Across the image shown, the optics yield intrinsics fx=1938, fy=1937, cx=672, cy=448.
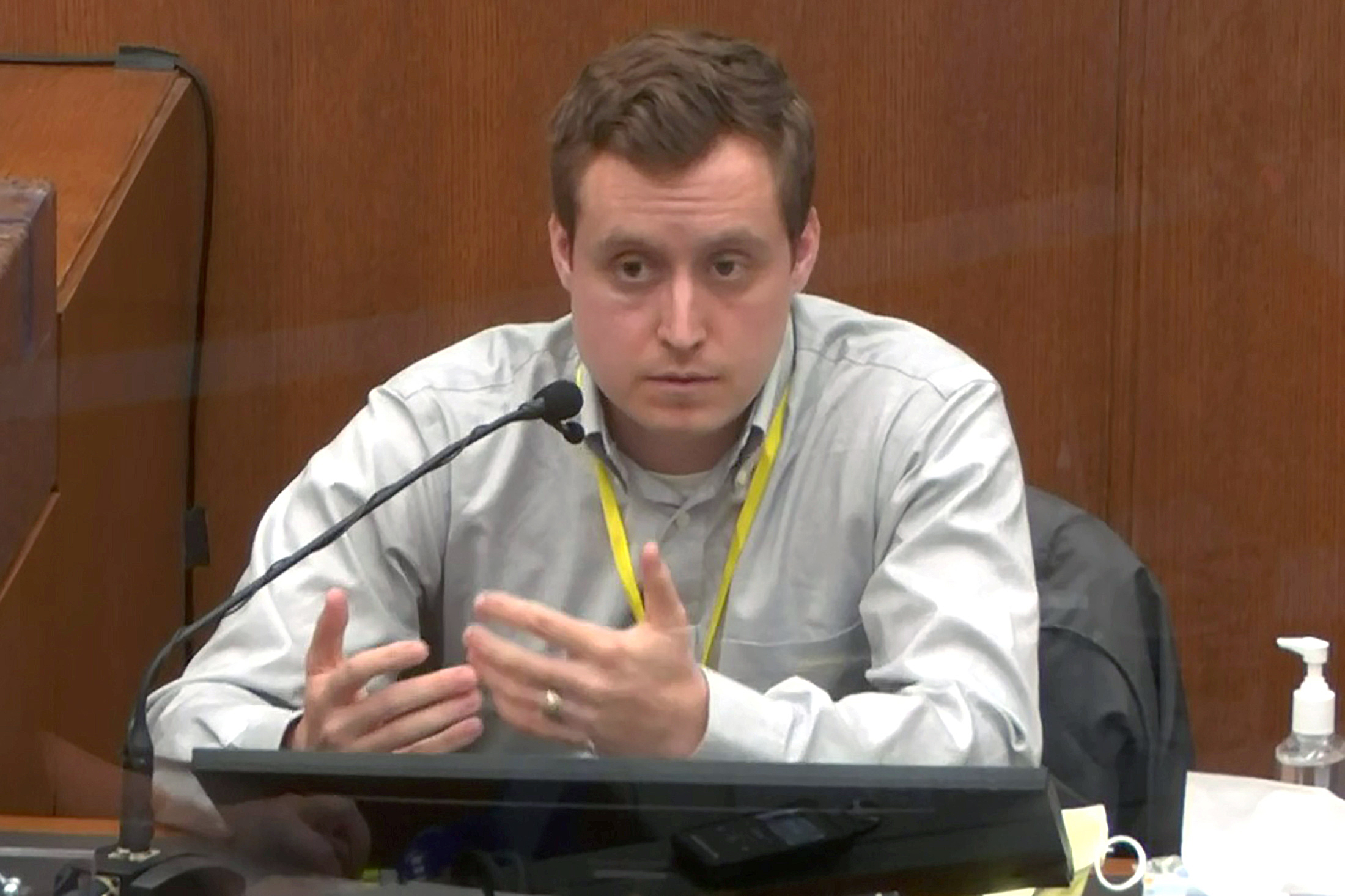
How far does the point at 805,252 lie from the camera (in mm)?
1655

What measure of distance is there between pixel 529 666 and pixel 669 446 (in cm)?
42

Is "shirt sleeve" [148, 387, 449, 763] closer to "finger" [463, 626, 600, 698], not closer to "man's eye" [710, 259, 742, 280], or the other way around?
"finger" [463, 626, 600, 698]

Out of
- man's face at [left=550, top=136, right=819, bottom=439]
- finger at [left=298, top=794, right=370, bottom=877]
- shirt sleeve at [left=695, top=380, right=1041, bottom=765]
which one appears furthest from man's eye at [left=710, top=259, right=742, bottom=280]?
finger at [left=298, top=794, right=370, bottom=877]

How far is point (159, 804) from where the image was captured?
1084mm

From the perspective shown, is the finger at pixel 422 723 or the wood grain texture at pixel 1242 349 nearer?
the finger at pixel 422 723

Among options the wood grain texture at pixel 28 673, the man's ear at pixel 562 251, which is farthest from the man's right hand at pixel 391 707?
the man's ear at pixel 562 251

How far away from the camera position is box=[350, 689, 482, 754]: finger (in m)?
1.20

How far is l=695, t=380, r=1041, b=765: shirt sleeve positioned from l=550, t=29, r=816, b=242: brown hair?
228 mm

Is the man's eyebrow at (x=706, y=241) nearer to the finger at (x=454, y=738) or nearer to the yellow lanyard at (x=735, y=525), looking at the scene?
the yellow lanyard at (x=735, y=525)

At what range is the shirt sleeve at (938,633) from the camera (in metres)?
1.36

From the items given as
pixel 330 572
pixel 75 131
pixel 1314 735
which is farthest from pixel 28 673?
pixel 1314 735

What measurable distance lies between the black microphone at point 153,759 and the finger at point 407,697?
122mm

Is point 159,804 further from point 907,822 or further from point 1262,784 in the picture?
point 1262,784

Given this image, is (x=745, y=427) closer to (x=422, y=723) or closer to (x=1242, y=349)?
(x=422, y=723)
